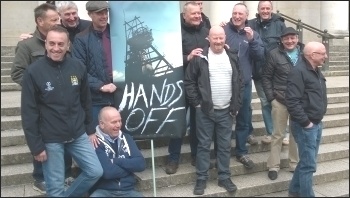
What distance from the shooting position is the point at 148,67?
151 inches

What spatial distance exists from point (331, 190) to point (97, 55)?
3.20 meters

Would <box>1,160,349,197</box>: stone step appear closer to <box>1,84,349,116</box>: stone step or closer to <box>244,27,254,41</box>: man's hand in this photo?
<box>1,84,349,116</box>: stone step

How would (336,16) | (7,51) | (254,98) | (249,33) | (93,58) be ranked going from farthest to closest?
(336,16)
(7,51)
(254,98)
(249,33)
(93,58)

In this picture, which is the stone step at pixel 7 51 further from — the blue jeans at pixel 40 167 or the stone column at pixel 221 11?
the stone column at pixel 221 11

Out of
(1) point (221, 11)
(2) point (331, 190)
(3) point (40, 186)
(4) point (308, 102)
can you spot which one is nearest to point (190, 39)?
(4) point (308, 102)

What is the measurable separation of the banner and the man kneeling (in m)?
0.30

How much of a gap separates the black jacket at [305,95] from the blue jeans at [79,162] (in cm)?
203

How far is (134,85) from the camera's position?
3.82 meters

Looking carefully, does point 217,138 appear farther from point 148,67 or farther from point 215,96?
point 148,67

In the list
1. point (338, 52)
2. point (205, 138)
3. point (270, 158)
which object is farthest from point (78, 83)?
point (338, 52)

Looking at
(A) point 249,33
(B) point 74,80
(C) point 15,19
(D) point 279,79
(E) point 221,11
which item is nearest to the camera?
(B) point 74,80

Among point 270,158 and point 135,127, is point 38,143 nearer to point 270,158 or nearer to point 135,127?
point 135,127

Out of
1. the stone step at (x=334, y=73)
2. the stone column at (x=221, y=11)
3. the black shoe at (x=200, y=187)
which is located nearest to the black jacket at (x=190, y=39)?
the black shoe at (x=200, y=187)

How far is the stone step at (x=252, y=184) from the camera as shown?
4070mm
